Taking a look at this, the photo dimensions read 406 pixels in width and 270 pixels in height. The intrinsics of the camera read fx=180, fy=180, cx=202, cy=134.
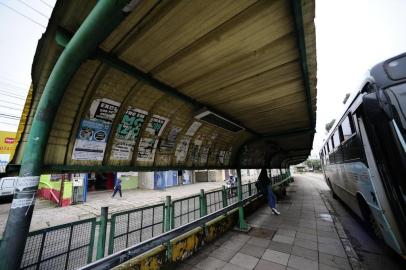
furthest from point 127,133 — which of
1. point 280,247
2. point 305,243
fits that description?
point 305,243

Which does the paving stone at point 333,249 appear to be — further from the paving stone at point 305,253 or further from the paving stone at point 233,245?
the paving stone at point 233,245

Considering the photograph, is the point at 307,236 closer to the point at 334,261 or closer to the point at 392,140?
the point at 334,261

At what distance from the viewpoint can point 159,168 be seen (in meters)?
4.54

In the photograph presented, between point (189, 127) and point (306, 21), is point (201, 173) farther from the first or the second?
point (306, 21)

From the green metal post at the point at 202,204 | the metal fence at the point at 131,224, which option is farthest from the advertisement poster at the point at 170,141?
the green metal post at the point at 202,204

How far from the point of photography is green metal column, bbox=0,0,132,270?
59.6 inches

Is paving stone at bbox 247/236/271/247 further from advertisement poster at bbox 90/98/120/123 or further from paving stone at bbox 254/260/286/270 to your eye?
advertisement poster at bbox 90/98/120/123

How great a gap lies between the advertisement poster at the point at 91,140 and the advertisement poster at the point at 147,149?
81cm

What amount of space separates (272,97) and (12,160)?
15.2ft

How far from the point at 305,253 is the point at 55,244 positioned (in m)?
5.57

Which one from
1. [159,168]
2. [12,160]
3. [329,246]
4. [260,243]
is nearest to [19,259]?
[12,160]

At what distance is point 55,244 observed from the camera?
288 cm

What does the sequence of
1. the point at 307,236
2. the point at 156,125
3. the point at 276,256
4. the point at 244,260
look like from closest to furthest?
the point at 156,125 < the point at 244,260 < the point at 276,256 < the point at 307,236

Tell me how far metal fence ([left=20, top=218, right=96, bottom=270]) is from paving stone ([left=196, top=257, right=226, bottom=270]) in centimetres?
247
